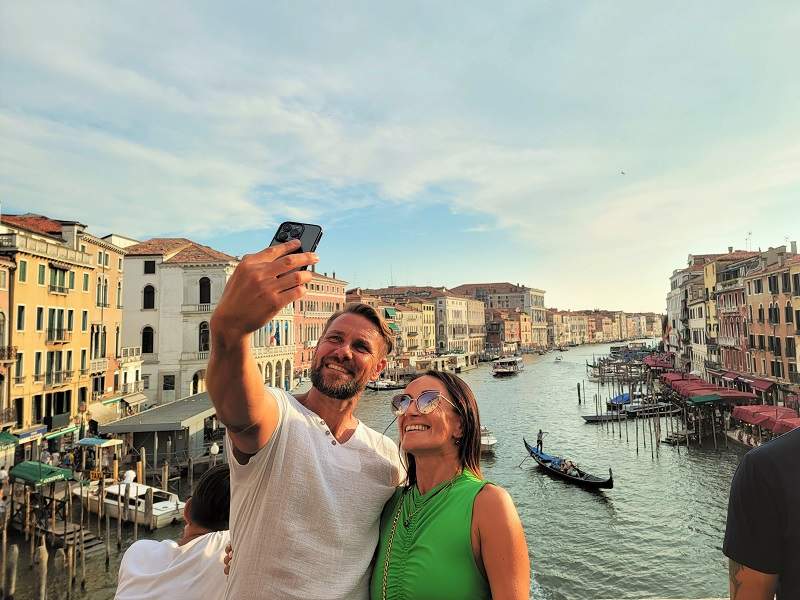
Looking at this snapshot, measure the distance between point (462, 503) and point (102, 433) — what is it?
62.3 feet

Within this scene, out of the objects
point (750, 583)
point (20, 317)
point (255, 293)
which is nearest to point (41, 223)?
point (20, 317)

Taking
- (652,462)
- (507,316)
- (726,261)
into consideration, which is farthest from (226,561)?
(507,316)

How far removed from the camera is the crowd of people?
4.04ft

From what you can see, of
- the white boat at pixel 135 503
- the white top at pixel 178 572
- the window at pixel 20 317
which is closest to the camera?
the white top at pixel 178 572

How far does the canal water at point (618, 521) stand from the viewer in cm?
1077

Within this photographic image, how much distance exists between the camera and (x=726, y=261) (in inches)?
1328

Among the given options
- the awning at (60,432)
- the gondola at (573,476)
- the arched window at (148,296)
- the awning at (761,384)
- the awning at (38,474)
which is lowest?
the gondola at (573,476)

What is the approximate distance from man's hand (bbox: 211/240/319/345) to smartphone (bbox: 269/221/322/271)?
11 cm

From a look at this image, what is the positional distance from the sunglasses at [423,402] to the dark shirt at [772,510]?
0.84 meters

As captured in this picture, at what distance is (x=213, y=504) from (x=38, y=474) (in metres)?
13.2

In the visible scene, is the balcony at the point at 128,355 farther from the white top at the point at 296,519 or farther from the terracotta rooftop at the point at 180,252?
the white top at the point at 296,519

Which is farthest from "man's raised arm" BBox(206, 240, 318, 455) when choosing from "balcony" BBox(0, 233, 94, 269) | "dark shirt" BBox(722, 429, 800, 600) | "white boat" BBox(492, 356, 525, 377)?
"white boat" BBox(492, 356, 525, 377)

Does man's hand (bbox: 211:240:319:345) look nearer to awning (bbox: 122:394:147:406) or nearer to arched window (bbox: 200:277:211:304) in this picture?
awning (bbox: 122:394:147:406)

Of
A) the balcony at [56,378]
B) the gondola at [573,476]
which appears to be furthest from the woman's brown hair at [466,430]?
the balcony at [56,378]
